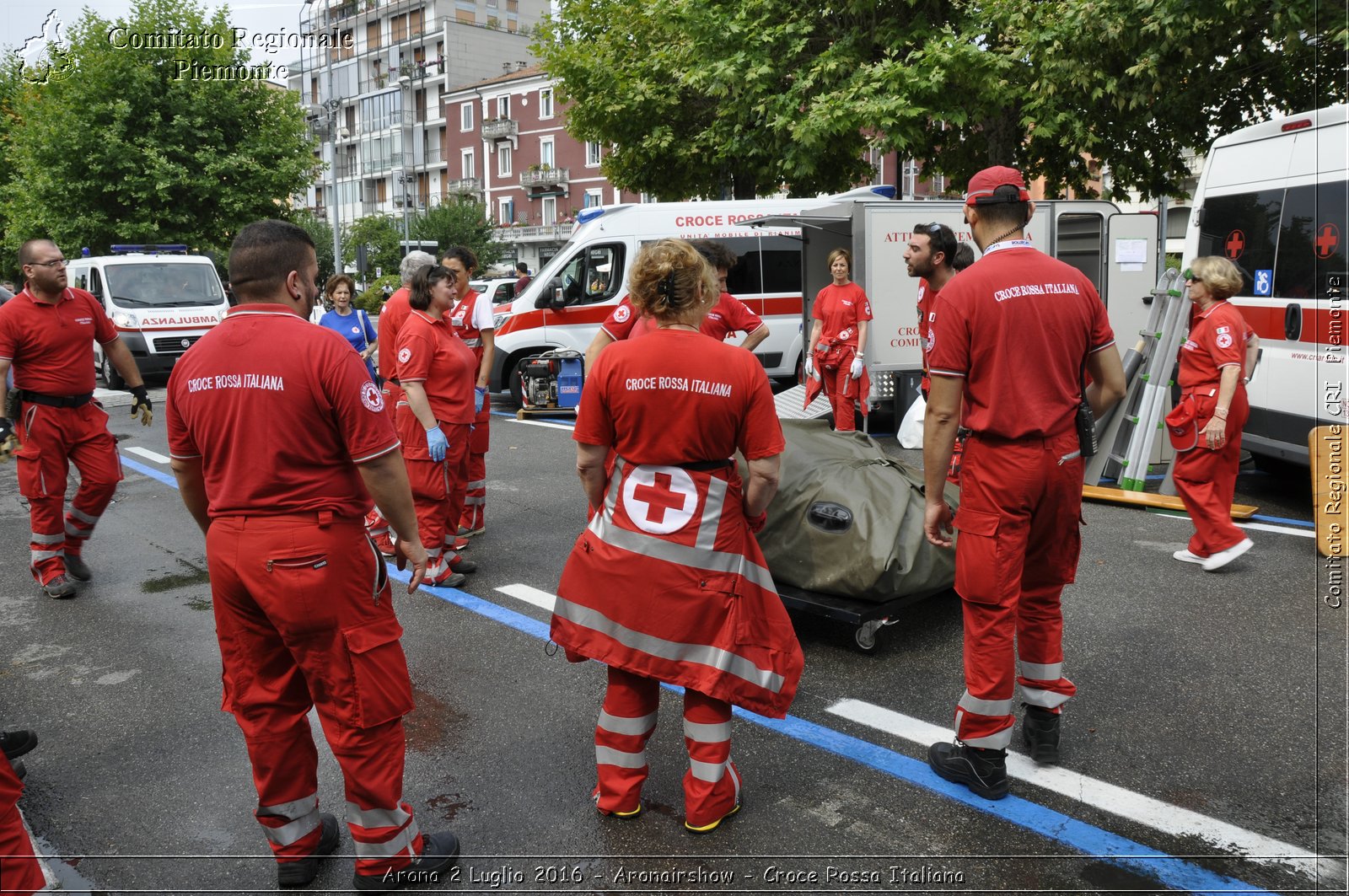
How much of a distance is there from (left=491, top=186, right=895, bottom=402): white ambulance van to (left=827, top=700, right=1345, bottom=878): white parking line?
1087cm

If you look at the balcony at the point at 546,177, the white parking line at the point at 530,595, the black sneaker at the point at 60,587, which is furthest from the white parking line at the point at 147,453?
the balcony at the point at 546,177

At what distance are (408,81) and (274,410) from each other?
70.8 meters

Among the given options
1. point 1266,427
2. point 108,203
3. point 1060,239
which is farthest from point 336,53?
point 1266,427

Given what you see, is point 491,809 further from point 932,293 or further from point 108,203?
point 108,203

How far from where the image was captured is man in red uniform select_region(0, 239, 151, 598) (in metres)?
6.11

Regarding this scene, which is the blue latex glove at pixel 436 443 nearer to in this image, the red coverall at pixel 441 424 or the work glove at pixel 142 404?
the red coverall at pixel 441 424

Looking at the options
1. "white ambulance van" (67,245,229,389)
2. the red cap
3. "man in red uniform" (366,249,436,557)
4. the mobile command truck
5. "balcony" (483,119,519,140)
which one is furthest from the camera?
"balcony" (483,119,519,140)

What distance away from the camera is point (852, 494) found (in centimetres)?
491

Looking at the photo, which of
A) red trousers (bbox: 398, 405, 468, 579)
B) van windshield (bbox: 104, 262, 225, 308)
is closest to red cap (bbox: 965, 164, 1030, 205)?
red trousers (bbox: 398, 405, 468, 579)

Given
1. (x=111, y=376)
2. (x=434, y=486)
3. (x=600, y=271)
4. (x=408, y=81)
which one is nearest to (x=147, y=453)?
(x=600, y=271)

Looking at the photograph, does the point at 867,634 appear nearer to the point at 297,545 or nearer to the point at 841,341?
the point at 297,545

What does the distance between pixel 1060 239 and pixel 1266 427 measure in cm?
505

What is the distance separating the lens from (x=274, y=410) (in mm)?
2859

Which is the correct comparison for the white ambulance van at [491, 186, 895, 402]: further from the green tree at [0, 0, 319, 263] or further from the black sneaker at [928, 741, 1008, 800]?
the green tree at [0, 0, 319, 263]
